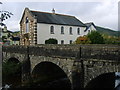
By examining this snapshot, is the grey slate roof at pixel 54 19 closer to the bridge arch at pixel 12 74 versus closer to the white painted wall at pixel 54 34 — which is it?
the white painted wall at pixel 54 34

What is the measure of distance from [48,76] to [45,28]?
35.3 ft

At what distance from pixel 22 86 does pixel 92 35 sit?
15328 millimetres

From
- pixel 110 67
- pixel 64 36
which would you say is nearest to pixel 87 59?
pixel 110 67

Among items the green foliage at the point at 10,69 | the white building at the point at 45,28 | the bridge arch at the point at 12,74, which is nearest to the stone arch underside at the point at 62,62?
the green foliage at the point at 10,69

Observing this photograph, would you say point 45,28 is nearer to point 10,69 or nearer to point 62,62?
point 10,69

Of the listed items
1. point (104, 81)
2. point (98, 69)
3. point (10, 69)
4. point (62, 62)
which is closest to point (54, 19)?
point (10, 69)

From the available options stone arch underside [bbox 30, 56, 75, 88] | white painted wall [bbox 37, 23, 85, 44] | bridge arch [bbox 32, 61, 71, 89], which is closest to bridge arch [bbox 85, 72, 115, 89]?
stone arch underside [bbox 30, 56, 75, 88]

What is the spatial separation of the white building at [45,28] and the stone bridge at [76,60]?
9.20 m

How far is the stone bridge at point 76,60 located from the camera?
1212 centimetres

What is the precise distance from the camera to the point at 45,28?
32.0m

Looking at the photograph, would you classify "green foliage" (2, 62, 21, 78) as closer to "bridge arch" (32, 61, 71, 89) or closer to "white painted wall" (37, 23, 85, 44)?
"bridge arch" (32, 61, 71, 89)

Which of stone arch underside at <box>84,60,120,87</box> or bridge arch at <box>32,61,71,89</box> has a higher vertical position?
stone arch underside at <box>84,60,120,87</box>

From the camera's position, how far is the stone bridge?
12125mm

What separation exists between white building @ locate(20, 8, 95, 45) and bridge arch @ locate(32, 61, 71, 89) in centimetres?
793
